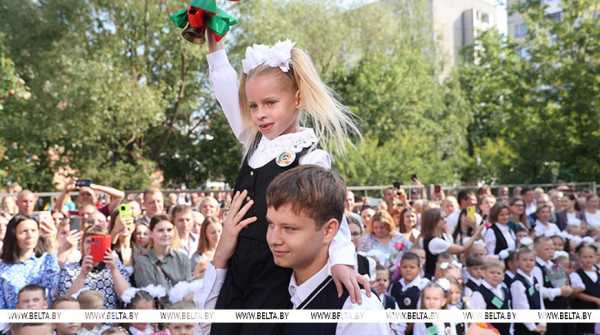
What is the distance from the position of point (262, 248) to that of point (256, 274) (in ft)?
0.30

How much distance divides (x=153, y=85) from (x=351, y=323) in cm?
1892

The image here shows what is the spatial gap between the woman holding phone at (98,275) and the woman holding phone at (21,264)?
10cm

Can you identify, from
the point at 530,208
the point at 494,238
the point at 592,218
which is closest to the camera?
the point at 494,238

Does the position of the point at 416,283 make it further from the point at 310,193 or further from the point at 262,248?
the point at 310,193

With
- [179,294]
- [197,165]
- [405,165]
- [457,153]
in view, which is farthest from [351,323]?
[457,153]

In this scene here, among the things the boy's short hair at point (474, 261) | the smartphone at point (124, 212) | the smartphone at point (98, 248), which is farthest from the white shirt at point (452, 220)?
the smartphone at point (98, 248)

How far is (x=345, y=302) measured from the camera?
1.98 metres

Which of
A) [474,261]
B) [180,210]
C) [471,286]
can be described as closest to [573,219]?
[474,261]

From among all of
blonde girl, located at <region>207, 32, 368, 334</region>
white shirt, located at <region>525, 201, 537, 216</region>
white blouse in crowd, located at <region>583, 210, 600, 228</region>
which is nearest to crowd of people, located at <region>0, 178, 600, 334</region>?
blonde girl, located at <region>207, 32, 368, 334</region>

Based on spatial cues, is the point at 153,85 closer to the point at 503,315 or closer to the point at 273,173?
the point at 503,315

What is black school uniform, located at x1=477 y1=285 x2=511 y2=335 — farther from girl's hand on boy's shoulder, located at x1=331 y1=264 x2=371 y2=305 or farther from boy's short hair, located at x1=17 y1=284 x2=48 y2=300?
girl's hand on boy's shoulder, located at x1=331 y1=264 x2=371 y2=305

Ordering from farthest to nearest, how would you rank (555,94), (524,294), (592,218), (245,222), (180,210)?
1. (555,94)
2. (592,218)
3. (180,210)
4. (524,294)
5. (245,222)

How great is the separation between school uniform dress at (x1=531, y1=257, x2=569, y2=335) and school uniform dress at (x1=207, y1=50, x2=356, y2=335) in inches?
198

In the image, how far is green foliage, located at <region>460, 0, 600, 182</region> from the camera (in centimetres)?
2008
